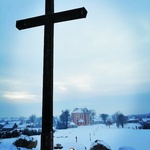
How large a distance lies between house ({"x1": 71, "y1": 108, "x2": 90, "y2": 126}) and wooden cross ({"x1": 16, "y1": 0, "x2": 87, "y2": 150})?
0.82 meters

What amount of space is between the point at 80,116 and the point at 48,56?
1104 mm

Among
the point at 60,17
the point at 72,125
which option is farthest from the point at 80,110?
the point at 60,17

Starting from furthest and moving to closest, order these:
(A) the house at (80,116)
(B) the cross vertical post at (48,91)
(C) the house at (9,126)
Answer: (C) the house at (9,126) < (A) the house at (80,116) < (B) the cross vertical post at (48,91)

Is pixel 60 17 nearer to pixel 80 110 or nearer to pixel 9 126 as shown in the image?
pixel 80 110

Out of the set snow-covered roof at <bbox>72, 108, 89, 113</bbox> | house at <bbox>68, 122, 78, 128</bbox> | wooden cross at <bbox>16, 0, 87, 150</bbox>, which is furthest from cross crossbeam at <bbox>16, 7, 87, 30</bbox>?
house at <bbox>68, 122, 78, 128</bbox>

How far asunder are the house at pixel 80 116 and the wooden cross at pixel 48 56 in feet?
2.69

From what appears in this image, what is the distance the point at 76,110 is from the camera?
270 cm

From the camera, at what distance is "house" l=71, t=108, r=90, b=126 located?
8.81 feet

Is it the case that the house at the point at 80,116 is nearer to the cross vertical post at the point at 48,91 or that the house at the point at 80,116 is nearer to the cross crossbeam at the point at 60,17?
the cross vertical post at the point at 48,91

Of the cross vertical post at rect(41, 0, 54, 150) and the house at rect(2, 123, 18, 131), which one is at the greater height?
the cross vertical post at rect(41, 0, 54, 150)

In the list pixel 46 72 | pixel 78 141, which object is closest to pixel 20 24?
pixel 46 72

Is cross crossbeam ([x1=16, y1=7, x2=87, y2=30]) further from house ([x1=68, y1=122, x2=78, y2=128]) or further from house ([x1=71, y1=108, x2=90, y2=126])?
house ([x1=68, y1=122, x2=78, y2=128])

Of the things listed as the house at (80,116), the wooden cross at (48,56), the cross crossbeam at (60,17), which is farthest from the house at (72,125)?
the cross crossbeam at (60,17)

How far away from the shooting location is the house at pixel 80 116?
269 cm
